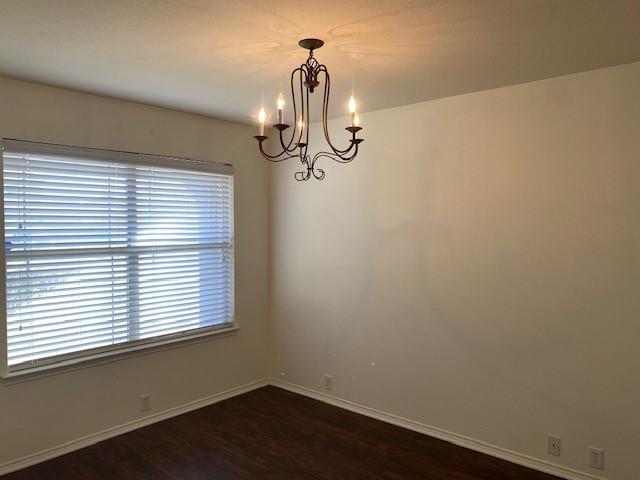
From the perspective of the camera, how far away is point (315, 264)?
4.25 metres

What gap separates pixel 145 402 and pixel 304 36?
2951 millimetres

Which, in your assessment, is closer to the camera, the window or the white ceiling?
the white ceiling

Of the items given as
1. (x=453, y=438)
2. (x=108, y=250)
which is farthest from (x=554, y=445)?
(x=108, y=250)

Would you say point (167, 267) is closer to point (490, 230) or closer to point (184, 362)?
point (184, 362)

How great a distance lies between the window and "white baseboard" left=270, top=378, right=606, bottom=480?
1142 mm

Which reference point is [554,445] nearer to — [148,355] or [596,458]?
[596,458]

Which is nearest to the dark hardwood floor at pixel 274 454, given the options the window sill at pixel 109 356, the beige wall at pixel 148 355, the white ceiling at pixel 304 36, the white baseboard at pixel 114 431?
the white baseboard at pixel 114 431

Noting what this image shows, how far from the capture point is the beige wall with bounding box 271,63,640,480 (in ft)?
8.99

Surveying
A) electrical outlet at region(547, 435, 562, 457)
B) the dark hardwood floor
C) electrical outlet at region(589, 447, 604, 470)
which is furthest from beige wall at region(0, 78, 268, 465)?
electrical outlet at region(589, 447, 604, 470)

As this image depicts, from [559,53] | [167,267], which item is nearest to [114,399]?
[167,267]

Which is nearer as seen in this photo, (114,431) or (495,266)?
(495,266)

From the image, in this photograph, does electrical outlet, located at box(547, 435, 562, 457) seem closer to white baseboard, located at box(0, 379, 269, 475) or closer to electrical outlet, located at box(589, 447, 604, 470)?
electrical outlet, located at box(589, 447, 604, 470)

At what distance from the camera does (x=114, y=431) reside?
3.48 metres

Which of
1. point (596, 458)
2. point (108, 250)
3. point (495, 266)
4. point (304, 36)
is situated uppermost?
point (304, 36)
